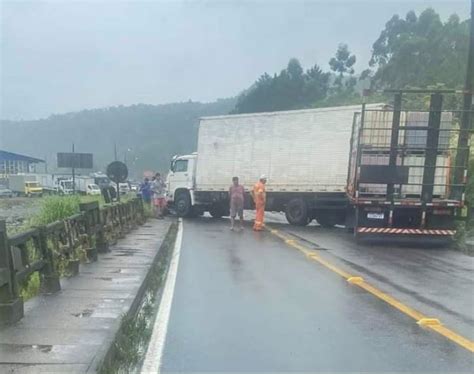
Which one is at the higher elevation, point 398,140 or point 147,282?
point 398,140

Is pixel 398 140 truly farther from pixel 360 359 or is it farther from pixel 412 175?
pixel 360 359

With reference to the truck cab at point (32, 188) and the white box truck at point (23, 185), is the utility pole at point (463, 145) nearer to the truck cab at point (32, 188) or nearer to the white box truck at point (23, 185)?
the truck cab at point (32, 188)

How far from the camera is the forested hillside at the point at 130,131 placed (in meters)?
105

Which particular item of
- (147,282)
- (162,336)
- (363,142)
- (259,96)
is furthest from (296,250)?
(259,96)

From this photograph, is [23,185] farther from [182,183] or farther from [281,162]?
[281,162]

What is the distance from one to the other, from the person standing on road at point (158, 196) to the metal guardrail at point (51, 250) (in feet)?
37.7

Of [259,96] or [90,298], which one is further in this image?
[259,96]

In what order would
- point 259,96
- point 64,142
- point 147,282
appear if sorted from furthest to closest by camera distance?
point 64,142
point 259,96
point 147,282

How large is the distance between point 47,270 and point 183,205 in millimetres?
18550

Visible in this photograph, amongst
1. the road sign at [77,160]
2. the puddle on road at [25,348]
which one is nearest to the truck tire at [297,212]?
the road sign at [77,160]

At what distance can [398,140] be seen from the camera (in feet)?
51.9

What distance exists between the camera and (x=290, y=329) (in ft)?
22.1

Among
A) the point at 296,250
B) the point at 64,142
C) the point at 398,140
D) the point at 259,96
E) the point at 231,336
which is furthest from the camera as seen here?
the point at 64,142

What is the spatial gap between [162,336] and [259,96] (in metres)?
86.7
